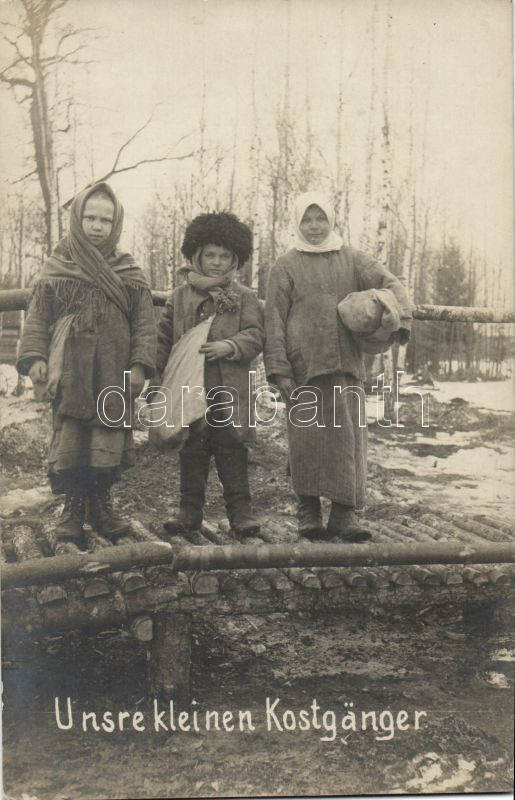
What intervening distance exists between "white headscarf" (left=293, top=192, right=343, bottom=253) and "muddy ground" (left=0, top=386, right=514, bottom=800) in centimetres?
91

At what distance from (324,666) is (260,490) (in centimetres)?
91

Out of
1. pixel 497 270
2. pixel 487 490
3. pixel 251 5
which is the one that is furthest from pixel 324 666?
pixel 251 5

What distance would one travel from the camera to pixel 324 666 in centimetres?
399

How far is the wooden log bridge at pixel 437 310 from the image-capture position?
4.00 m

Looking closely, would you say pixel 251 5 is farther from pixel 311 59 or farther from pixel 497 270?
pixel 497 270

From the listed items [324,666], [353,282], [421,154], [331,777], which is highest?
[421,154]

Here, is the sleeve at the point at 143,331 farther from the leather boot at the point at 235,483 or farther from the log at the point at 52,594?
the log at the point at 52,594

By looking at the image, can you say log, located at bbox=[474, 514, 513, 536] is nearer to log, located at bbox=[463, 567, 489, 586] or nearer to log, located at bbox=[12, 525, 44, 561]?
log, located at bbox=[463, 567, 489, 586]

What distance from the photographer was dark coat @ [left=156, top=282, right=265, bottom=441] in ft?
12.8

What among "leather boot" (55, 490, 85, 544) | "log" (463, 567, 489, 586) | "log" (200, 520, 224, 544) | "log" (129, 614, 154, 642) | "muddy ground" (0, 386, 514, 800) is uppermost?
"leather boot" (55, 490, 85, 544)

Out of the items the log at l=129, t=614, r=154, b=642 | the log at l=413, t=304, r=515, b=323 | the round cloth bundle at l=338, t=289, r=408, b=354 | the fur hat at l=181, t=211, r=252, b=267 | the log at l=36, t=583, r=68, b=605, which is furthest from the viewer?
the log at l=413, t=304, r=515, b=323

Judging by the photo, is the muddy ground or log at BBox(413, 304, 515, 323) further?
log at BBox(413, 304, 515, 323)

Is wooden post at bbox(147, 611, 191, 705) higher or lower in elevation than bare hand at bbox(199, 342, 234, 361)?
lower

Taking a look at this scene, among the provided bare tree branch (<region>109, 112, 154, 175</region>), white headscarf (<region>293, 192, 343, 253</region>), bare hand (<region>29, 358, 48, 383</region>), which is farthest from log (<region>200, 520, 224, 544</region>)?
bare tree branch (<region>109, 112, 154, 175</region>)
